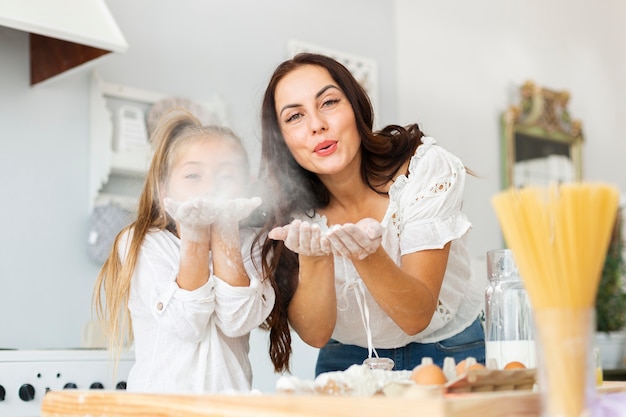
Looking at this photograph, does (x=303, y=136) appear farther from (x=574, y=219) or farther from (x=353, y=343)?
(x=574, y=219)

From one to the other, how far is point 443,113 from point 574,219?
295 centimetres

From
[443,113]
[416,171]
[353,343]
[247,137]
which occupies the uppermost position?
[443,113]

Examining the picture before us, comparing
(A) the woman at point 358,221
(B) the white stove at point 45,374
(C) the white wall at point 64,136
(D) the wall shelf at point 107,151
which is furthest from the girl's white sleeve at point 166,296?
(D) the wall shelf at point 107,151

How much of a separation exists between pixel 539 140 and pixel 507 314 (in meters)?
3.10

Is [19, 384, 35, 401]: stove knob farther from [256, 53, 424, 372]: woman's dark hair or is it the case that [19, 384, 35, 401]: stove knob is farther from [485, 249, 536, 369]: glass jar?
[485, 249, 536, 369]: glass jar

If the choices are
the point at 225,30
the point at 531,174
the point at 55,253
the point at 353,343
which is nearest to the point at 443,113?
the point at 531,174

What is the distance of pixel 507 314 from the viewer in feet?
3.54

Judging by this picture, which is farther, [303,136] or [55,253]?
[55,253]

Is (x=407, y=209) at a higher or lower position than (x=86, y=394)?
higher

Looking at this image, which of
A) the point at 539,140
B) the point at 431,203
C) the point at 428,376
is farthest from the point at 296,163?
the point at 539,140

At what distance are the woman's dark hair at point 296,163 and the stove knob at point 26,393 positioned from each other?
67 centimetres

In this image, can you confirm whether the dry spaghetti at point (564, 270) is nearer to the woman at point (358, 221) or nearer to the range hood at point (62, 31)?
the woman at point (358, 221)

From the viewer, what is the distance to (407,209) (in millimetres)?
1346

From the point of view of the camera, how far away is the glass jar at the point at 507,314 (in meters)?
1.04
